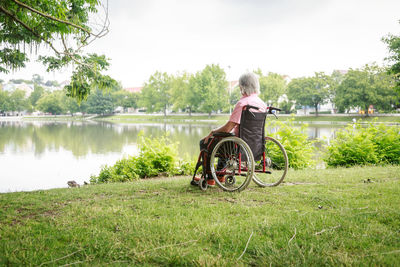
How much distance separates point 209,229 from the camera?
240 centimetres

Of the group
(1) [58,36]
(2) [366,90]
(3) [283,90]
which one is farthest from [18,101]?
(1) [58,36]

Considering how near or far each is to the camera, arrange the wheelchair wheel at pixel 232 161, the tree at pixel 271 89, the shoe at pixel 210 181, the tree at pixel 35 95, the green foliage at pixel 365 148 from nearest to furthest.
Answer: the wheelchair wheel at pixel 232 161, the shoe at pixel 210 181, the green foliage at pixel 365 148, the tree at pixel 271 89, the tree at pixel 35 95

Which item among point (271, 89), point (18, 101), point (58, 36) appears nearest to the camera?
point (58, 36)

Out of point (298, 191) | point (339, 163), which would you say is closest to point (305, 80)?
point (339, 163)

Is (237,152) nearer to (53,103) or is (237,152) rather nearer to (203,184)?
(203,184)

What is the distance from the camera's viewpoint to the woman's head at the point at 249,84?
12.8ft

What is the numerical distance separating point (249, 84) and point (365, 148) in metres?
5.00

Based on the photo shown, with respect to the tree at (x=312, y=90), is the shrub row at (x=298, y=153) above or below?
below

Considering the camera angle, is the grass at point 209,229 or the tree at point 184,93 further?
the tree at point 184,93

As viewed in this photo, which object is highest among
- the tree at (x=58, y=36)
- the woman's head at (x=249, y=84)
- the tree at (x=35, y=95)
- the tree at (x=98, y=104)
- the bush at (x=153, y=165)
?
the tree at (x=35, y=95)

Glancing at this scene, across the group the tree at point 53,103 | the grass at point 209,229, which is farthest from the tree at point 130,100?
the grass at point 209,229

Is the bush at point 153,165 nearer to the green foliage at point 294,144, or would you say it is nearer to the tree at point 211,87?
the green foliage at point 294,144

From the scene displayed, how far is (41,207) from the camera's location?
3418mm

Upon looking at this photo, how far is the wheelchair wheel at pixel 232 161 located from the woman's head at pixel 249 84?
71cm
